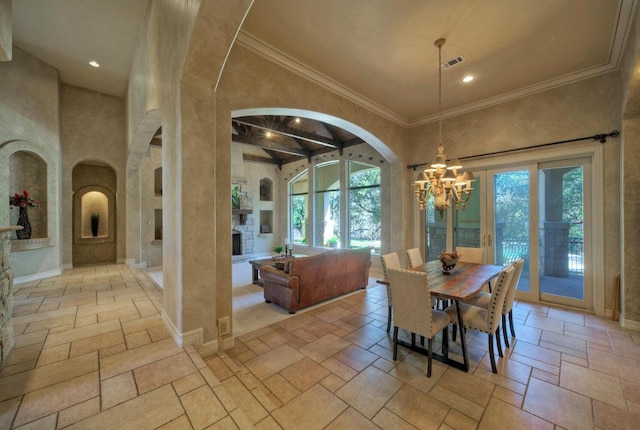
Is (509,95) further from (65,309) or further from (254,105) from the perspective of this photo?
(65,309)

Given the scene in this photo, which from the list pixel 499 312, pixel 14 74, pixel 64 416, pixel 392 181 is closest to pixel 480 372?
pixel 499 312

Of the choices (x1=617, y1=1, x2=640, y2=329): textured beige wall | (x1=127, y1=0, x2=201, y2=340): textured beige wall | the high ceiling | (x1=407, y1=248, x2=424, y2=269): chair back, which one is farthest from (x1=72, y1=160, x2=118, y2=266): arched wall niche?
(x1=617, y1=1, x2=640, y2=329): textured beige wall

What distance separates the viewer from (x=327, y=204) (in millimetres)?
8055

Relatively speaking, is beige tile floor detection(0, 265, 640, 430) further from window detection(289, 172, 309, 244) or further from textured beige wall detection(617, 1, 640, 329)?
window detection(289, 172, 309, 244)

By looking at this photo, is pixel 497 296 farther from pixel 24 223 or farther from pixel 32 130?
pixel 32 130

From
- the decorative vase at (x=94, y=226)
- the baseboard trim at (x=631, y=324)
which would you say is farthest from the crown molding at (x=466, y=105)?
the decorative vase at (x=94, y=226)

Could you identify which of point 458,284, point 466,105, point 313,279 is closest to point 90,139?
point 313,279

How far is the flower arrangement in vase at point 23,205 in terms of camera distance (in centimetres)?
436

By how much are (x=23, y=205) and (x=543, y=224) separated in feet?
28.6

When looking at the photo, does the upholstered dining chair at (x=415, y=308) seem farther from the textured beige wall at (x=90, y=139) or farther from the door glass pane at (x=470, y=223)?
the textured beige wall at (x=90, y=139)

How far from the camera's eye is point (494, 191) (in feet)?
14.3

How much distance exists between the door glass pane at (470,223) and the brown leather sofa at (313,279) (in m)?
1.94

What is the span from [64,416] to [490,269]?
4.14 m

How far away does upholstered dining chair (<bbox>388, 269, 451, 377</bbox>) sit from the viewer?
2.21 meters
